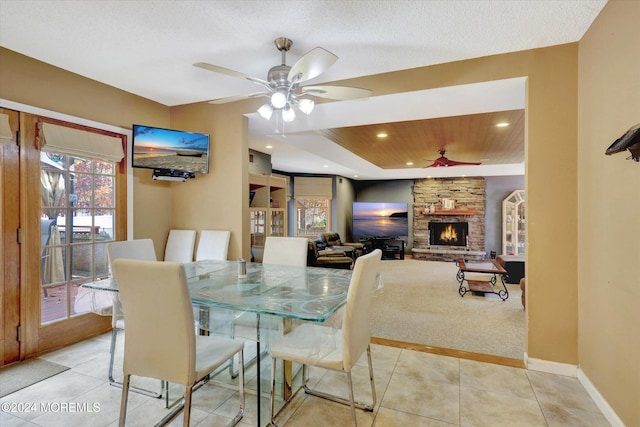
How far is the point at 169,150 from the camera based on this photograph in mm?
3268

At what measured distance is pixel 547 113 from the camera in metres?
2.32

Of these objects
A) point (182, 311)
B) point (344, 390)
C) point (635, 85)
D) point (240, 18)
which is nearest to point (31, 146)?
point (240, 18)

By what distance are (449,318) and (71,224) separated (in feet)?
13.8

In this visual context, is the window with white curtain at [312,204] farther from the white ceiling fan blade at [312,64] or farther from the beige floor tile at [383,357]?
the white ceiling fan blade at [312,64]

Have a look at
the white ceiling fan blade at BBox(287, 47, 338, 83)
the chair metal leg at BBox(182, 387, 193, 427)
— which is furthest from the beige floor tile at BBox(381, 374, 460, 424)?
the white ceiling fan blade at BBox(287, 47, 338, 83)

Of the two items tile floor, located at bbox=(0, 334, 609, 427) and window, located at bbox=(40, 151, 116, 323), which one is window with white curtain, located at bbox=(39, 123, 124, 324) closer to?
window, located at bbox=(40, 151, 116, 323)

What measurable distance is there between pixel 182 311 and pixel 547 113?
9.20 feet

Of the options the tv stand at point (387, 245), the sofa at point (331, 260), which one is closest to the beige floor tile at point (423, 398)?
the sofa at point (331, 260)

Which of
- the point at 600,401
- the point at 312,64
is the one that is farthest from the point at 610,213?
the point at 312,64

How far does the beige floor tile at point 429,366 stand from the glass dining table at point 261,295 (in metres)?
0.88

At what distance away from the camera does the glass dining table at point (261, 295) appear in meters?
1.63

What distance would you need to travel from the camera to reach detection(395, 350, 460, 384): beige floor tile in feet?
7.50

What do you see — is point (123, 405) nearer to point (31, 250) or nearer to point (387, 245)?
point (31, 250)

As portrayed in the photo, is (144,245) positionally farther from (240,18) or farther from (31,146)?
(240,18)
